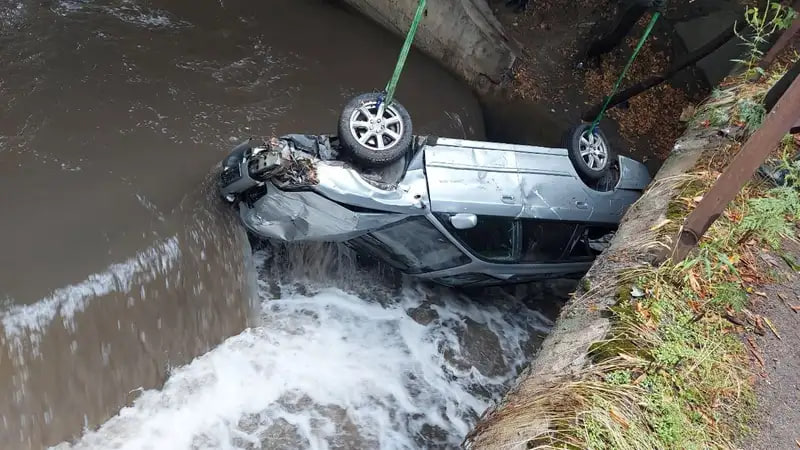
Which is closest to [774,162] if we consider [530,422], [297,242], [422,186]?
[422,186]

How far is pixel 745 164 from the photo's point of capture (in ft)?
12.1

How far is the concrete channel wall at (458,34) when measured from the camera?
9766 millimetres

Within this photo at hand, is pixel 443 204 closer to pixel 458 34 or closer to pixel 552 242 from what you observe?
pixel 552 242

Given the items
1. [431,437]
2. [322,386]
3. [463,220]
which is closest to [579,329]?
[463,220]

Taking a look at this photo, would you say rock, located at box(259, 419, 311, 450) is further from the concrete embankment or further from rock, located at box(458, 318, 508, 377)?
rock, located at box(458, 318, 508, 377)

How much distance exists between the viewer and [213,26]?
27.6 ft

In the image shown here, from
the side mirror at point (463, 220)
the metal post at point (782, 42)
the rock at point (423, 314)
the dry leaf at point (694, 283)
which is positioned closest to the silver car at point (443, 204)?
the side mirror at point (463, 220)

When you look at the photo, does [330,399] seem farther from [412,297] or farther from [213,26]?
[213,26]

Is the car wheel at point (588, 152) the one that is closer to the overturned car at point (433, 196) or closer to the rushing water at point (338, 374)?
the overturned car at point (433, 196)

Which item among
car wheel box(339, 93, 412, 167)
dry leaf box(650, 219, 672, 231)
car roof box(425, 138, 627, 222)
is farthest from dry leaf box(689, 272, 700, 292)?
car wheel box(339, 93, 412, 167)

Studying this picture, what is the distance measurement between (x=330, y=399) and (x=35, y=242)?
2.89 m

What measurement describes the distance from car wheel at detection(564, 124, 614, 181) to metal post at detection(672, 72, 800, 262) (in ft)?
8.58

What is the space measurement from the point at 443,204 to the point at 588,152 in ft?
6.57

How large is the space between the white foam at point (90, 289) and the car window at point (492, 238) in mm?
2607
